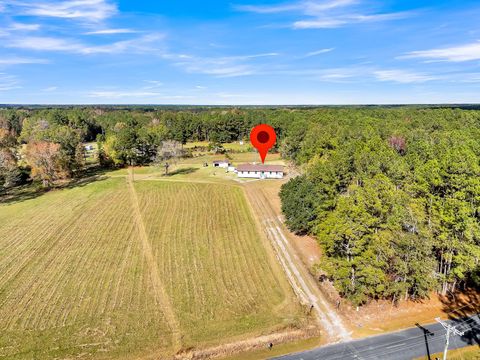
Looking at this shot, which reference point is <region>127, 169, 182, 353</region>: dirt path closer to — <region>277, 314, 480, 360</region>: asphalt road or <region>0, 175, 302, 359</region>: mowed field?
<region>0, 175, 302, 359</region>: mowed field

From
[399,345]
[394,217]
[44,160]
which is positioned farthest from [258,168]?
[399,345]

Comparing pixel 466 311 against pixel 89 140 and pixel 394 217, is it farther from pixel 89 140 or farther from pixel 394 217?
pixel 89 140

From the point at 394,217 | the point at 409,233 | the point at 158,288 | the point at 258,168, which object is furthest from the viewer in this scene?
the point at 258,168

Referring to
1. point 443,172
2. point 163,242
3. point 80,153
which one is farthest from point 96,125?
point 443,172

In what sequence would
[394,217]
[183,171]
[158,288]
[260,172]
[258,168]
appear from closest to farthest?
[394,217] → [158,288] → [260,172] → [258,168] → [183,171]

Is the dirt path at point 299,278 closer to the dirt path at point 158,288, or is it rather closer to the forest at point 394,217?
the forest at point 394,217

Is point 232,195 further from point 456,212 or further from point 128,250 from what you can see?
point 456,212

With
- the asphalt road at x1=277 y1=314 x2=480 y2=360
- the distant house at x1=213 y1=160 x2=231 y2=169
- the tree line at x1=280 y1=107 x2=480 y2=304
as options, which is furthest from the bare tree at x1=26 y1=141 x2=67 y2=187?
the asphalt road at x1=277 y1=314 x2=480 y2=360
